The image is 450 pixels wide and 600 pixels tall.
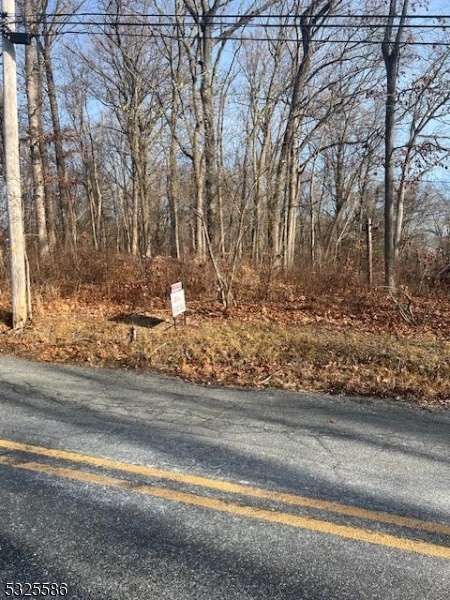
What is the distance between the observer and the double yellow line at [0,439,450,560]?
2994 mm

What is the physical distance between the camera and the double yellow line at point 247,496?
299 cm

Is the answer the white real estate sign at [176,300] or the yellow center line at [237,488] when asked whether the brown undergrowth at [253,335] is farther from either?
the yellow center line at [237,488]

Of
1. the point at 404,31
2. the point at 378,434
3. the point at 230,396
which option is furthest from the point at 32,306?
the point at 404,31

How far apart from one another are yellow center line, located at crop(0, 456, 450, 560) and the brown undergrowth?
3.20 m

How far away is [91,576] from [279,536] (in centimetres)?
113

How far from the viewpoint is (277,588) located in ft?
8.26

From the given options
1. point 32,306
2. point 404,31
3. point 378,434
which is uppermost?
point 404,31

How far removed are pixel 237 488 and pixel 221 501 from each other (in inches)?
8.6

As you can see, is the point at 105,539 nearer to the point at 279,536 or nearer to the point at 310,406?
the point at 279,536

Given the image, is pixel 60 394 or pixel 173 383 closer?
pixel 60 394

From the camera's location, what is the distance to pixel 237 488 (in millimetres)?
3557
